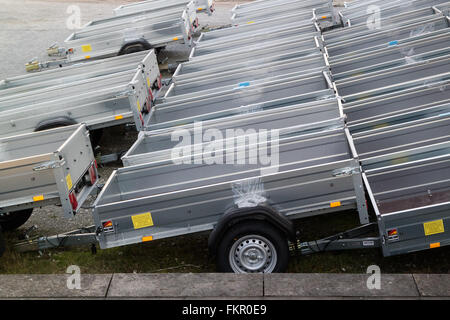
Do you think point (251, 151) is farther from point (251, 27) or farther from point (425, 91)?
point (251, 27)

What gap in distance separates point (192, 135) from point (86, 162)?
1.37 metres

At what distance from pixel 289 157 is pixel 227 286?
1865 mm

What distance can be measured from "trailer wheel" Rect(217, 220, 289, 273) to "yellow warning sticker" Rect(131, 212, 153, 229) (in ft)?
2.44

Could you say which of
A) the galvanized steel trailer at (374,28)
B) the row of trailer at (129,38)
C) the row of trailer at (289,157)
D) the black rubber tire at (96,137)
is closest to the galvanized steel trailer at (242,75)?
the row of trailer at (289,157)

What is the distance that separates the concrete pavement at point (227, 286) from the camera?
5559mm

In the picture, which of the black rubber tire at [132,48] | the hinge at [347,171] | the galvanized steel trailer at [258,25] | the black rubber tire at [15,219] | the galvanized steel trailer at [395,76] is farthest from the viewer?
the black rubber tire at [132,48]

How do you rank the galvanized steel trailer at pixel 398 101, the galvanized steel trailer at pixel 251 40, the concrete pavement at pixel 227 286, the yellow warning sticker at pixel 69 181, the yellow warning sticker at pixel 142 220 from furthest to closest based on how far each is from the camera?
1. the galvanized steel trailer at pixel 251 40
2. the galvanized steel trailer at pixel 398 101
3. the yellow warning sticker at pixel 69 181
4. the yellow warning sticker at pixel 142 220
5. the concrete pavement at pixel 227 286

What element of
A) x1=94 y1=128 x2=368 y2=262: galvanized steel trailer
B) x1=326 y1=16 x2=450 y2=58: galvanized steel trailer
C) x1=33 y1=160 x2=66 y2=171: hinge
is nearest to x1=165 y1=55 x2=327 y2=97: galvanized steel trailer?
x1=326 y1=16 x2=450 y2=58: galvanized steel trailer

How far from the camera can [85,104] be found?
9.66 m

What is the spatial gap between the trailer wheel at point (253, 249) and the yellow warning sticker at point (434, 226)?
1.32 meters

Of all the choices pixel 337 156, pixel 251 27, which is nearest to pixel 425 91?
pixel 337 156

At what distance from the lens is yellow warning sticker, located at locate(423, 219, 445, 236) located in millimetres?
5707

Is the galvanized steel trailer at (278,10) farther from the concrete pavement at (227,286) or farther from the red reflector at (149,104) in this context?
the concrete pavement at (227,286)

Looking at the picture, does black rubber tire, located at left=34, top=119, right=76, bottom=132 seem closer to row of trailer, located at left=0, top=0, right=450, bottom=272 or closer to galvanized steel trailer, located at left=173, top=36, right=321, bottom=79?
row of trailer, located at left=0, top=0, right=450, bottom=272
